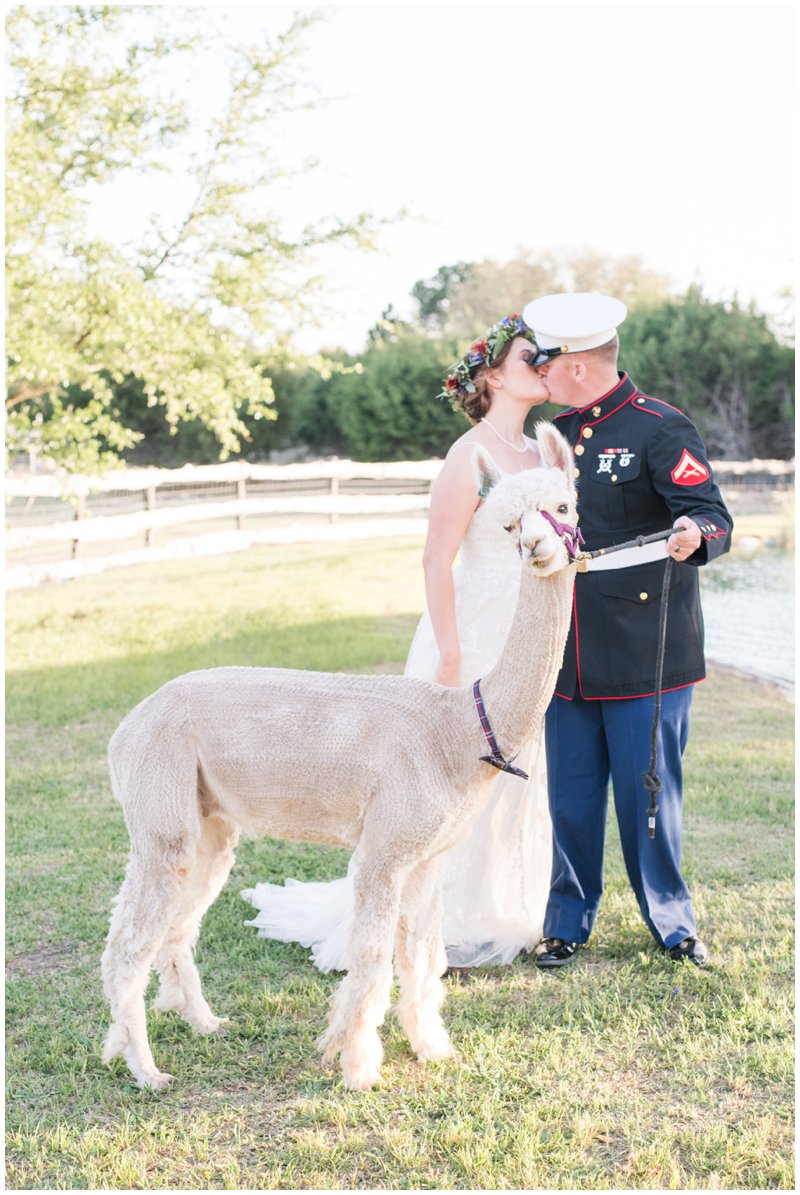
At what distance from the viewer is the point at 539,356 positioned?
375 cm

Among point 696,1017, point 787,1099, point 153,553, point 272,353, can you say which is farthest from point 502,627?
point 153,553

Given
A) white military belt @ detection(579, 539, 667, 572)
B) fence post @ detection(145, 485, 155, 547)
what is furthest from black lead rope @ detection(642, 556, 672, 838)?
fence post @ detection(145, 485, 155, 547)

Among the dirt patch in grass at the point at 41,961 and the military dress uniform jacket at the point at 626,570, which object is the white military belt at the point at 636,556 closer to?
the military dress uniform jacket at the point at 626,570

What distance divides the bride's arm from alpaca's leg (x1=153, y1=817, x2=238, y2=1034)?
2.88 ft

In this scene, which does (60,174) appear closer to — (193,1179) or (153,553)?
(153,553)

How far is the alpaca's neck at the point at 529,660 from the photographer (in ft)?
9.73

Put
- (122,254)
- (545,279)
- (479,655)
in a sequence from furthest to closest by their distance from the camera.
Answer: (545,279) < (122,254) < (479,655)

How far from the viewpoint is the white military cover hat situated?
366cm

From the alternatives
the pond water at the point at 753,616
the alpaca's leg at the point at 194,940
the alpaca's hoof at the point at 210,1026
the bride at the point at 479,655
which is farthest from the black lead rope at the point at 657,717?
the pond water at the point at 753,616

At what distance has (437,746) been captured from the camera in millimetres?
3146

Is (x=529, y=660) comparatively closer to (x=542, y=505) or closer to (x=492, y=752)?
(x=492, y=752)

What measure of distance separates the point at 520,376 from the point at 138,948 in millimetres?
2171

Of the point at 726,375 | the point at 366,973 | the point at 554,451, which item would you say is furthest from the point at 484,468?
the point at 726,375

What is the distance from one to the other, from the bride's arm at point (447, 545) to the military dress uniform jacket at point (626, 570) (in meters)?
0.46
